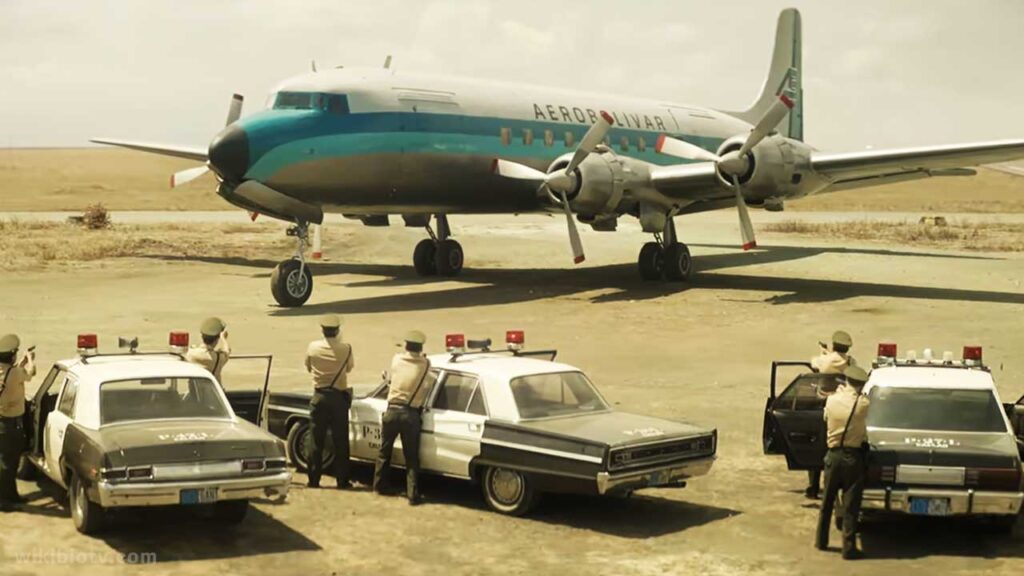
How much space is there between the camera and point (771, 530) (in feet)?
40.8

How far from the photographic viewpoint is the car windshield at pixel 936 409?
1257 centimetres

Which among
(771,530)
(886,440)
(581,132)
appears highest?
(581,132)

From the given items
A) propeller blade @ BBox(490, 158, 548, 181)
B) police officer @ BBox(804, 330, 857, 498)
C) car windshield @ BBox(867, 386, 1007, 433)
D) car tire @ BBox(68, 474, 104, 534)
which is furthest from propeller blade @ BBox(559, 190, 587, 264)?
car tire @ BBox(68, 474, 104, 534)

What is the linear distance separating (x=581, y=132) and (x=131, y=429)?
84.1 feet

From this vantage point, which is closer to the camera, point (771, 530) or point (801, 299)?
point (771, 530)

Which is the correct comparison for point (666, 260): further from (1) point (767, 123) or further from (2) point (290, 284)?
(2) point (290, 284)

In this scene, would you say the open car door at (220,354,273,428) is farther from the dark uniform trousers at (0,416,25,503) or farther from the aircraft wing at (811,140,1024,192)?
the aircraft wing at (811,140,1024,192)

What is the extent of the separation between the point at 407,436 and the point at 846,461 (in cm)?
454

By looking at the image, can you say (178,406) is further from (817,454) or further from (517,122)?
(517,122)

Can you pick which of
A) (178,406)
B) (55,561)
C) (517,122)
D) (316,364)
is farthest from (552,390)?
(517,122)

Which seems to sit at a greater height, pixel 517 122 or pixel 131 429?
pixel 517 122

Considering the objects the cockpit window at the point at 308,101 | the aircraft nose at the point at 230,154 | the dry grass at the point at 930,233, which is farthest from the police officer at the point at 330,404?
the dry grass at the point at 930,233

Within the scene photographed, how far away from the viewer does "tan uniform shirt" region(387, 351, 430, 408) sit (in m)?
13.5

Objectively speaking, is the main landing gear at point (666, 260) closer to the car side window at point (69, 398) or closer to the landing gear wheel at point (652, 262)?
the landing gear wheel at point (652, 262)
